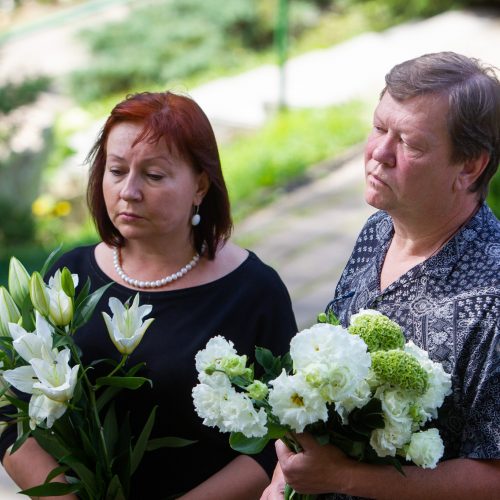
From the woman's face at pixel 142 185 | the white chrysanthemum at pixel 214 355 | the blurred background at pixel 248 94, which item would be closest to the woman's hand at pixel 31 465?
the woman's face at pixel 142 185

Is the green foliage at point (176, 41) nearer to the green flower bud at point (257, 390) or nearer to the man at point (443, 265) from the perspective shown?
the man at point (443, 265)

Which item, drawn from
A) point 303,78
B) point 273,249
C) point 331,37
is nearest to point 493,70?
point 273,249

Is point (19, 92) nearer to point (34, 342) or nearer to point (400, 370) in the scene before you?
point (34, 342)

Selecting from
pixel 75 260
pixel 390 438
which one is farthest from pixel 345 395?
pixel 75 260

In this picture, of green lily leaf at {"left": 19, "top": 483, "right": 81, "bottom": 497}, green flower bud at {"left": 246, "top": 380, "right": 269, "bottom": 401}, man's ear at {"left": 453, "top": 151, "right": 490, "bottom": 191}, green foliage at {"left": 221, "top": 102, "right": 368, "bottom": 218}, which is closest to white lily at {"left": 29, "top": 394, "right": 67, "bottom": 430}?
green lily leaf at {"left": 19, "top": 483, "right": 81, "bottom": 497}

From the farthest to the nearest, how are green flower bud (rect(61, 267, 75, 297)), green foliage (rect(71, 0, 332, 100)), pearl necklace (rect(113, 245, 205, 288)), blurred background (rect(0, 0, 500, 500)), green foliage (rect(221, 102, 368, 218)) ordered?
1. green foliage (rect(71, 0, 332, 100))
2. green foliage (rect(221, 102, 368, 218))
3. blurred background (rect(0, 0, 500, 500))
4. pearl necklace (rect(113, 245, 205, 288))
5. green flower bud (rect(61, 267, 75, 297))

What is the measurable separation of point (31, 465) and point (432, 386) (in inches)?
45.0

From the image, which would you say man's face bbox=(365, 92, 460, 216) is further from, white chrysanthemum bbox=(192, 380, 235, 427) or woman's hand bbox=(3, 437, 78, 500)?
woman's hand bbox=(3, 437, 78, 500)

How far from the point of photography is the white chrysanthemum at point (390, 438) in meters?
2.04

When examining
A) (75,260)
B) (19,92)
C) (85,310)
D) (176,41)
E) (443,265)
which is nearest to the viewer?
(443,265)

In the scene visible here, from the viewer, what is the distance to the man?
212cm

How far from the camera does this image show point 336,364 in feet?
6.55

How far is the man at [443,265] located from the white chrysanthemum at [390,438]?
0.32 feet

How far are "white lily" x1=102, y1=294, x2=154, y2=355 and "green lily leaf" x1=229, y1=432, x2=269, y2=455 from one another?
1.37 ft
